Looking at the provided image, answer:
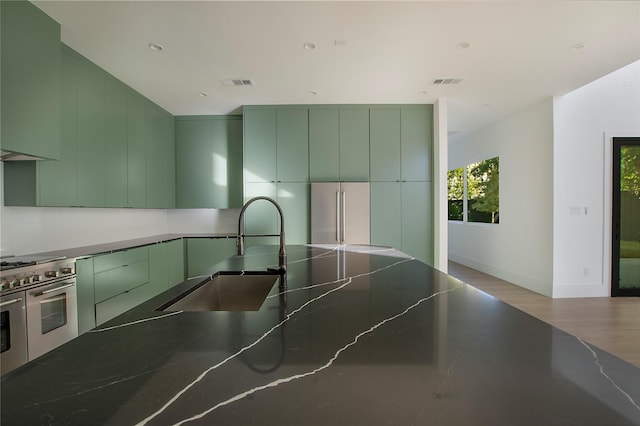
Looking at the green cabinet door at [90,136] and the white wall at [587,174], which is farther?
the white wall at [587,174]

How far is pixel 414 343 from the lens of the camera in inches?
26.0

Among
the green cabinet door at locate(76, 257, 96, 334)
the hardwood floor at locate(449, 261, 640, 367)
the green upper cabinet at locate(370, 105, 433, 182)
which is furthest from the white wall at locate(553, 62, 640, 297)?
the green cabinet door at locate(76, 257, 96, 334)

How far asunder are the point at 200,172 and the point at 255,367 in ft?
14.8

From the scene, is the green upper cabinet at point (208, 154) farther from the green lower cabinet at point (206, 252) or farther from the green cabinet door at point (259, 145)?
the green lower cabinet at point (206, 252)

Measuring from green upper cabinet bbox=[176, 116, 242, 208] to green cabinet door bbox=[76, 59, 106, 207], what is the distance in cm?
153

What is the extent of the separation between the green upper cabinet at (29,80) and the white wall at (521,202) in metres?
5.57

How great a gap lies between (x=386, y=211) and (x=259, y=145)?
2090 mm

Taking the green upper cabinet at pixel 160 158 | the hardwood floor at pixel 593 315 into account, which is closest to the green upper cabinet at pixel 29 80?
the green upper cabinet at pixel 160 158

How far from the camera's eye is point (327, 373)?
54 cm

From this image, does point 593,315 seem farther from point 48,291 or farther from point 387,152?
point 48,291

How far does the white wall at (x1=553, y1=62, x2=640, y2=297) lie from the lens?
4.05 meters

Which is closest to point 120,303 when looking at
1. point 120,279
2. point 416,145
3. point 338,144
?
point 120,279

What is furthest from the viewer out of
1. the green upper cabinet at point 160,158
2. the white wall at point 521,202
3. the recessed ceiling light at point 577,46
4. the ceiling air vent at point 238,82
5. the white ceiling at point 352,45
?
the white wall at point 521,202

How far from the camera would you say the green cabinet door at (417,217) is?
14.0ft
